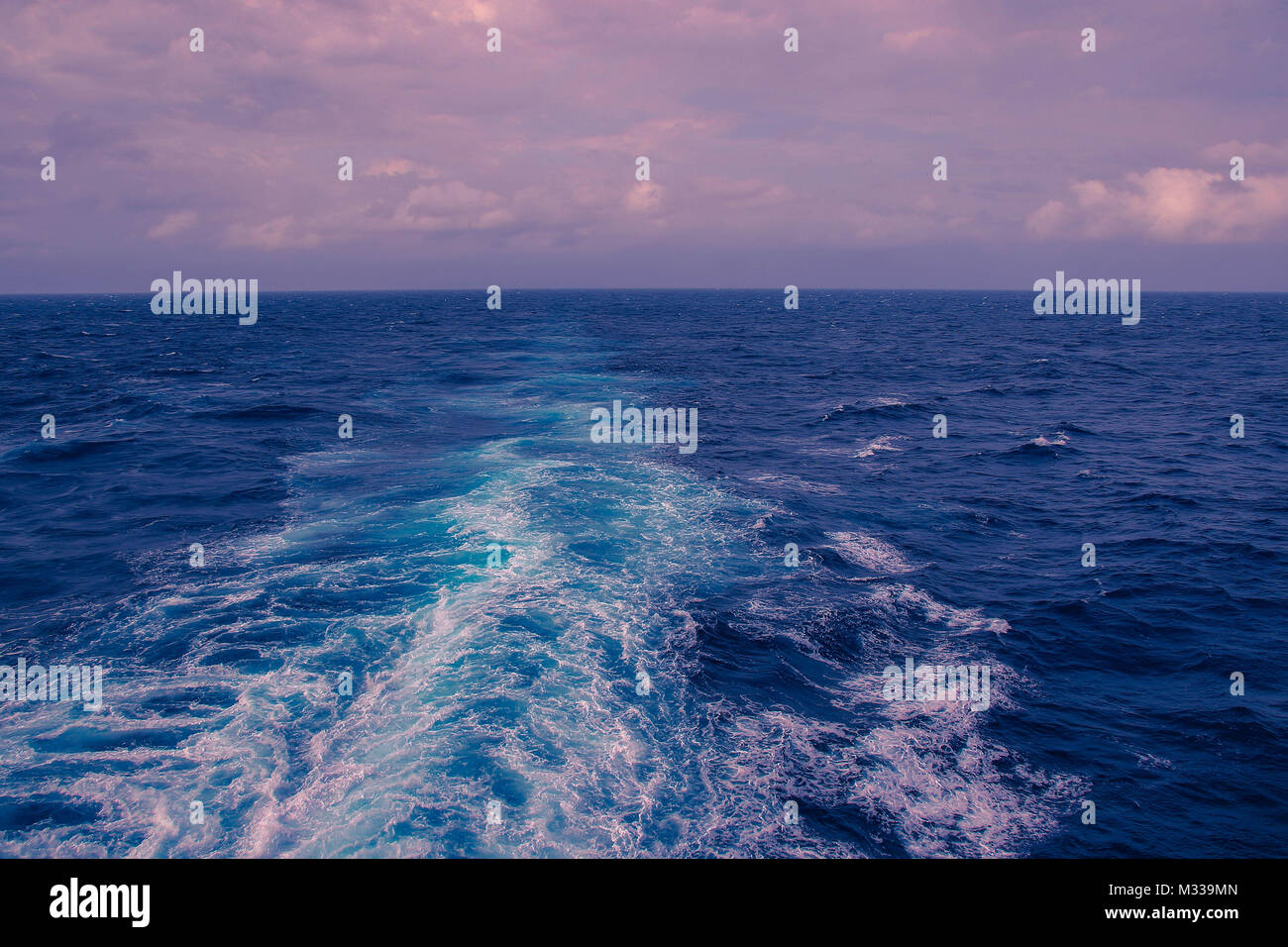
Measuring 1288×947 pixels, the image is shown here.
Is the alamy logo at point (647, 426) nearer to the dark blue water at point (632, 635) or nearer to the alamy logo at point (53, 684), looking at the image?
the dark blue water at point (632, 635)

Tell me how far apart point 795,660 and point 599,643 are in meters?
4.53

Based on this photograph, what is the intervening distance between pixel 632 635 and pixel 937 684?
6892 mm

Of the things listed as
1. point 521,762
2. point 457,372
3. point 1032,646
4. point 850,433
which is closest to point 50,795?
point 521,762
